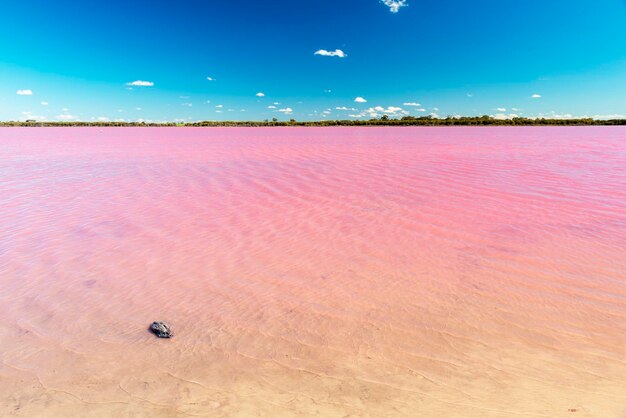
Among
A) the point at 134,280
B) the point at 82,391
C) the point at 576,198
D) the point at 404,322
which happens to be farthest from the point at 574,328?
the point at 576,198

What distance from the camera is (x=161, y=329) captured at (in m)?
2.85

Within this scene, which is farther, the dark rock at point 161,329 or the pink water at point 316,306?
the dark rock at point 161,329

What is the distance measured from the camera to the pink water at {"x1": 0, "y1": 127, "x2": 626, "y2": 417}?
7.44 feet

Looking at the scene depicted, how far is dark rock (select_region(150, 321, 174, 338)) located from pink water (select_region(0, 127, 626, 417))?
2.1 inches

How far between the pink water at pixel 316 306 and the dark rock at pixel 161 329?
0.05 m

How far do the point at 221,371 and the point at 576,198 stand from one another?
692cm

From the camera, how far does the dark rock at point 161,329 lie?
9.30ft

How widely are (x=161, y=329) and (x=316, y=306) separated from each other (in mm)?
1226

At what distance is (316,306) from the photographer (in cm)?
326

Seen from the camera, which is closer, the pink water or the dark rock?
the pink water

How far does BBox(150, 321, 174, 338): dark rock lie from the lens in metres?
2.84

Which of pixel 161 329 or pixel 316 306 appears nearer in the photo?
pixel 161 329

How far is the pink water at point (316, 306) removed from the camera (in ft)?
7.44

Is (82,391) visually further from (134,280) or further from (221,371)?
(134,280)
